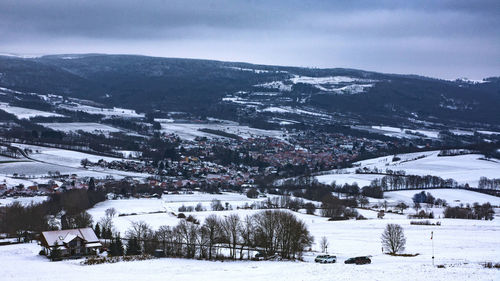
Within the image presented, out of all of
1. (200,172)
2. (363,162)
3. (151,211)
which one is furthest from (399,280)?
(363,162)

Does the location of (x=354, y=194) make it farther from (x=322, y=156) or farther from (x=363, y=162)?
(x=322, y=156)

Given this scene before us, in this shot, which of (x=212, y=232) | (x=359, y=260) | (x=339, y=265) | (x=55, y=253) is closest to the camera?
(x=339, y=265)

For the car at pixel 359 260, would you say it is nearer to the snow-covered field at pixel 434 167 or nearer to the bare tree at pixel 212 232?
the bare tree at pixel 212 232

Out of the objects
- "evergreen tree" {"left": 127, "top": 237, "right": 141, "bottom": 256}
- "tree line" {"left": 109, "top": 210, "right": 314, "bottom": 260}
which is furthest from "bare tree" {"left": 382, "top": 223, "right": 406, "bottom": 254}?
"evergreen tree" {"left": 127, "top": 237, "right": 141, "bottom": 256}

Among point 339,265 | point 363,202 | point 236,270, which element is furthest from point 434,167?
point 236,270

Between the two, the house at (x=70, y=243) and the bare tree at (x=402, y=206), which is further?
the bare tree at (x=402, y=206)

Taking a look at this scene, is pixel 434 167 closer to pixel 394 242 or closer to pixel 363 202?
pixel 363 202

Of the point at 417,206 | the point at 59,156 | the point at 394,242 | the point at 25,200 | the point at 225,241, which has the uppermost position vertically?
the point at 394,242

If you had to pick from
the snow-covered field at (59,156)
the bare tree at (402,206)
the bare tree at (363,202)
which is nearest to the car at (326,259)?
the bare tree at (402,206)
